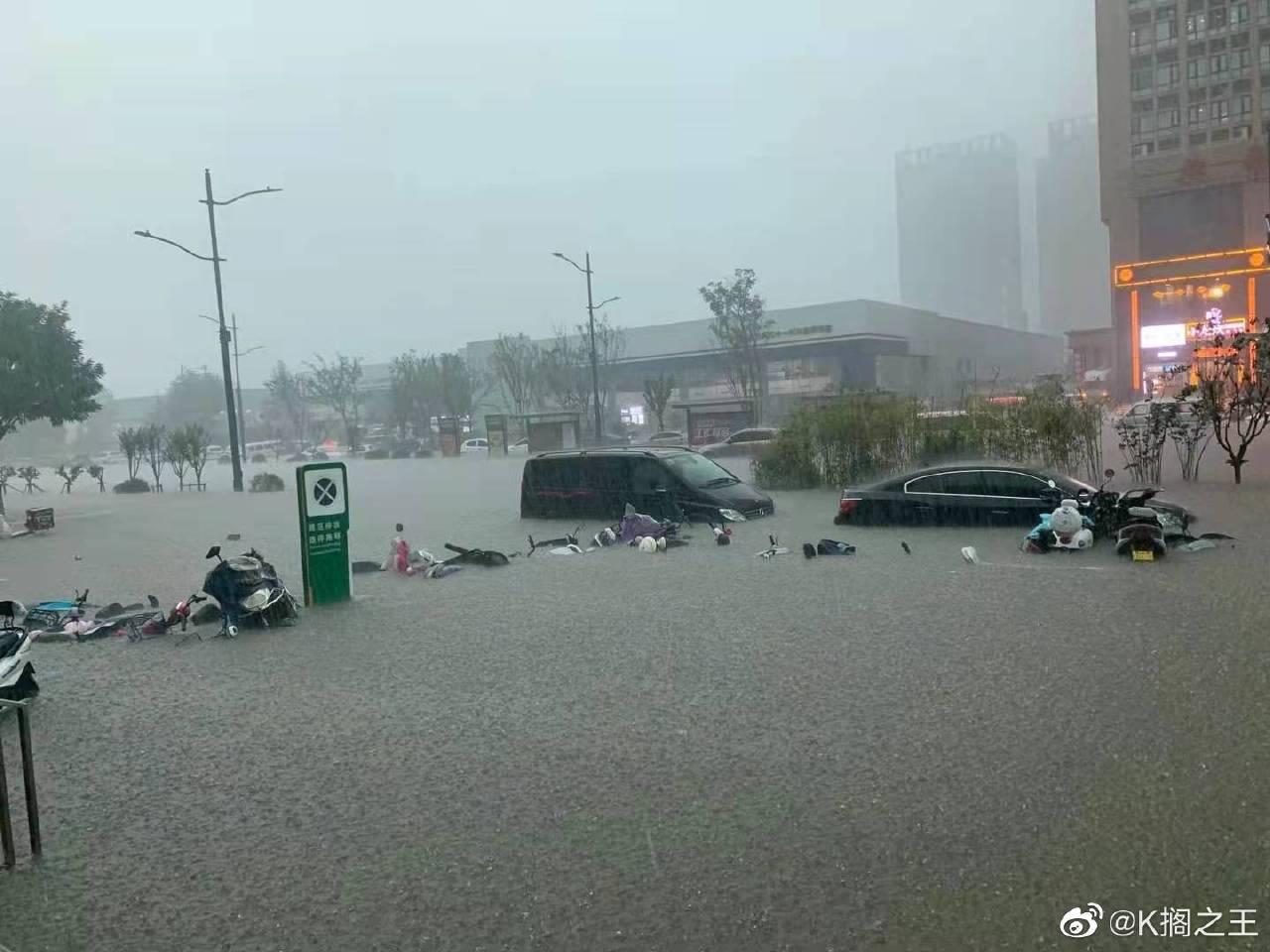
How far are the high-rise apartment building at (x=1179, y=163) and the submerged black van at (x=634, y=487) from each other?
194ft

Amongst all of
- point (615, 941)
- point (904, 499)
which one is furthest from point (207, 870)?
point (904, 499)

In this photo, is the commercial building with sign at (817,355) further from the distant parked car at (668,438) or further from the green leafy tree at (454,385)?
the distant parked car at (668,438)

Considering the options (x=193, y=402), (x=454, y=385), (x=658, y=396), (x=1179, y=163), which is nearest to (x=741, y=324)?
(x=658, y=396)

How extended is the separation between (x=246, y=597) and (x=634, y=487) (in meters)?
8.50

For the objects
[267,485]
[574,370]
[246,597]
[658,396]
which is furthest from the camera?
[574,370]

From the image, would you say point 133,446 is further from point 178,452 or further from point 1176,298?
point 1176,298

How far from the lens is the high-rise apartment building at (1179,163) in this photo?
227 feet

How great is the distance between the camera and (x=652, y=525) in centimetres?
1534

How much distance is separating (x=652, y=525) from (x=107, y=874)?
11.3 metres

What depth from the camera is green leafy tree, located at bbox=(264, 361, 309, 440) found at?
3248 inches

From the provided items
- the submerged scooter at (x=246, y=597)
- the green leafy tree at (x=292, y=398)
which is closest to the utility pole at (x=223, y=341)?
the submerged scooter at (x=246, y=597)

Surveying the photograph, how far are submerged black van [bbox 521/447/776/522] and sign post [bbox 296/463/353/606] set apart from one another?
6838 millimetres

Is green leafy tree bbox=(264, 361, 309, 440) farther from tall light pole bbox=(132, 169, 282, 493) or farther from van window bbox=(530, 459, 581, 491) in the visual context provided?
van window bbox=(530, 459, 581, 491)

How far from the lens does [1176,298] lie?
229ft
